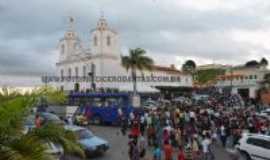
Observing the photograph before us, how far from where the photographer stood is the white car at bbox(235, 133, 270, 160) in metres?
18.9

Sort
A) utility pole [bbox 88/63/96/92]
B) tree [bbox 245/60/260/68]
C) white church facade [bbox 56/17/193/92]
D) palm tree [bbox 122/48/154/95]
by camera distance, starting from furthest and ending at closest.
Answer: tree [bbox 245/60/260/68], white church facade [bbox 56/17/193/92], palm tree [bbox 122/48/154/95], utility pole [bbox 88/63/96/92]

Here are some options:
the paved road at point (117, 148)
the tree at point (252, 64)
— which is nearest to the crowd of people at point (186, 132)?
the paved road at point (117, 148)

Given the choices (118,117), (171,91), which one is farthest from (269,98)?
(118,117)

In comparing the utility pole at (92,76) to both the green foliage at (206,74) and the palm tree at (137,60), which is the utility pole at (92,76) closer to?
the palm tree at (137,60)

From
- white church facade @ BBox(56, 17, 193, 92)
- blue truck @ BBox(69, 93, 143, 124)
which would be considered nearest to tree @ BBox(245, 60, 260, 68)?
white church facade @ BBox(56, 17, 193, 92)

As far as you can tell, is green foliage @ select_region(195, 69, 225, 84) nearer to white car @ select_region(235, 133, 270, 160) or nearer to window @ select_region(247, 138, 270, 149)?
white car @ select_region(235, 133, 270, 160)

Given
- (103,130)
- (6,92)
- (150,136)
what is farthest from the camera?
(103,130)

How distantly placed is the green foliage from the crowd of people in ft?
270

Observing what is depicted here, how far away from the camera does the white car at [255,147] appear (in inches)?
744

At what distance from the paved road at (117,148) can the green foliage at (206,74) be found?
8268 cm

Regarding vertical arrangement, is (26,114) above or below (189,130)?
above

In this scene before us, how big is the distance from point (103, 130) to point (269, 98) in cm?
4215

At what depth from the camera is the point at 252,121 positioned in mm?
26000

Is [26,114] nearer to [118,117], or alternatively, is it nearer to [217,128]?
[217,128]
